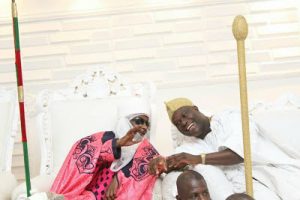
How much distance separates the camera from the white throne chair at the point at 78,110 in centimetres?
263

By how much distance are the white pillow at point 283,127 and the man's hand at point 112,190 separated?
2.37ft

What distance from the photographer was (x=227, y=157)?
2.09 m

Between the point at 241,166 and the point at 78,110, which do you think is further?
the point at 78,110

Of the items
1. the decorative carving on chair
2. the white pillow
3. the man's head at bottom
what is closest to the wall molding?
the decorative carving on chair

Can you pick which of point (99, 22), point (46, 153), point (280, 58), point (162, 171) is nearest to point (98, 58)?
point (99, 22)

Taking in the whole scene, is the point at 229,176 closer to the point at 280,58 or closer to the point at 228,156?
the point at 228,156

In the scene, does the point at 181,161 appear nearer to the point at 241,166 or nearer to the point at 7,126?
the point at 241,166

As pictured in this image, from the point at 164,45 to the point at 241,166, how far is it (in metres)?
1.35

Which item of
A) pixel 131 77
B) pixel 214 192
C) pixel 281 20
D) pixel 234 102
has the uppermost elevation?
pixel 281 20

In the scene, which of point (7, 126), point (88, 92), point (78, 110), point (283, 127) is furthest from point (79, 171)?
point (283, 127)

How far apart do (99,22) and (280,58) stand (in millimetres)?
1237

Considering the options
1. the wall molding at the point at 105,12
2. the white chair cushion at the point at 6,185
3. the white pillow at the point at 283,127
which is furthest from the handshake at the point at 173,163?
the wall molding at the point at 105,12

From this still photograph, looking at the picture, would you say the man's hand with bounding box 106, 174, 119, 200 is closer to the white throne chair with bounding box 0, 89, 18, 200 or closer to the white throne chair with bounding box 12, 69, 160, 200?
the white throne chair with bounding box 12, 69, 160, 200

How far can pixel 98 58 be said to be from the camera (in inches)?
133
